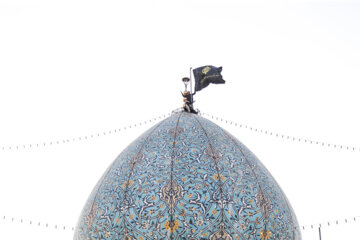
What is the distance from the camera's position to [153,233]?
16.8 feet

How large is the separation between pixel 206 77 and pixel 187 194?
210 cm

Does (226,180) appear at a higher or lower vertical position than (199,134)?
lower

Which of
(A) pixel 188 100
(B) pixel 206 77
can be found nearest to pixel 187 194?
(A) pixel 188 100

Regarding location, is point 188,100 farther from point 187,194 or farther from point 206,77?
point 187,194

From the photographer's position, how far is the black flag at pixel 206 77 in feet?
22.5

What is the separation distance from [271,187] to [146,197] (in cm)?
147

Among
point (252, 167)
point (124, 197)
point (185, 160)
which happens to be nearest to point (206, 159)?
point (185, 160)

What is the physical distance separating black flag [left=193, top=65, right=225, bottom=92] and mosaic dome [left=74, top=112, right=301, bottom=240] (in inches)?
34.2

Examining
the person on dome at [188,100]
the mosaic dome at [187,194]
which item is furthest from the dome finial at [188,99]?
the mosaic dome at [187,194]

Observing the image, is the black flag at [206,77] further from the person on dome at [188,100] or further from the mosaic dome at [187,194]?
the mosaic dome at [187,194]

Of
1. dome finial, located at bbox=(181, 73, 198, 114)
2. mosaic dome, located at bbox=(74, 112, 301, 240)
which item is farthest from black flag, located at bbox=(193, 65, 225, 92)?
mosaic dome, located at bbox=(74, 112, 301, 240)

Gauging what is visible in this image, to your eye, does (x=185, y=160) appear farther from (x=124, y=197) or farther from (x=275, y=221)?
(x=275, y=221)

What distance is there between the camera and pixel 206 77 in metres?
6.87

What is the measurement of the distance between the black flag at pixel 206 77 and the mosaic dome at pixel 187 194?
87 centimetres
